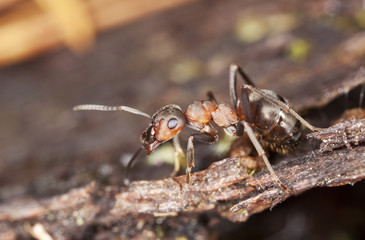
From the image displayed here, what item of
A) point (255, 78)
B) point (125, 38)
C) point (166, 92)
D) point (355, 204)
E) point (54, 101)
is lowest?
point (355, 204)

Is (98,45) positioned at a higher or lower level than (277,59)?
higher

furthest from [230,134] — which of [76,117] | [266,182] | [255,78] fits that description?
[76,117]

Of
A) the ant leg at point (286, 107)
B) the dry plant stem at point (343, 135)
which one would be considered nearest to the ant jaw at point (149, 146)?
the ant leg at point (286, 107)

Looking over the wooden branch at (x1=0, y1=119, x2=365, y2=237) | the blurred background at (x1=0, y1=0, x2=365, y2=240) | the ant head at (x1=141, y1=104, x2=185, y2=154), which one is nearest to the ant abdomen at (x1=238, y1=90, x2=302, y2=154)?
the wooden branch at (x1=0, y1=119, x2=365, y2=237)

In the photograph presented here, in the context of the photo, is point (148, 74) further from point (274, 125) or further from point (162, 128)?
point (274, 125)

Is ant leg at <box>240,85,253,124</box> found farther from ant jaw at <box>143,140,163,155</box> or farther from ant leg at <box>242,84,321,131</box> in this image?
ant jaw at <box>143,140,163,155</box>

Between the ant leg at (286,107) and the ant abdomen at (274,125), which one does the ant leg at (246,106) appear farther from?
the ant leg at (286,107)

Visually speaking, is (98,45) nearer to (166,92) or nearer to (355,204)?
(166,92)
